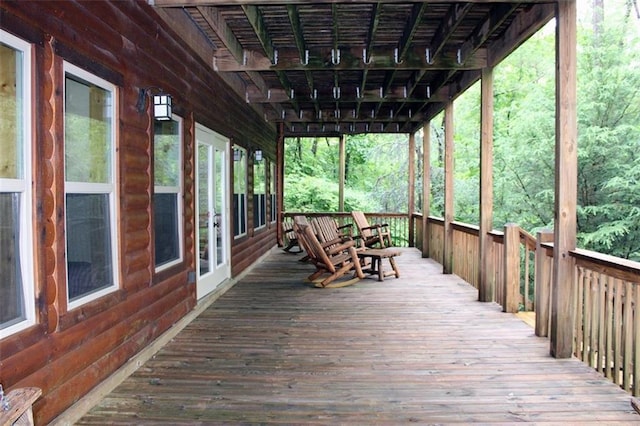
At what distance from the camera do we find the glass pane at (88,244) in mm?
2494

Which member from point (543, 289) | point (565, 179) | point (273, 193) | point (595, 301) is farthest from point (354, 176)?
point (595, 301)

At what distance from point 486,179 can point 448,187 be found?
1.69m

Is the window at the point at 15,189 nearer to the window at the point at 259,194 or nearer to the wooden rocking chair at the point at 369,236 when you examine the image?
the window at the point at 259,194

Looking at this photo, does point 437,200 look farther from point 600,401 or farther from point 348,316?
point 600,401

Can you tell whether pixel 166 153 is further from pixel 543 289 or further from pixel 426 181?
pixel 426 181

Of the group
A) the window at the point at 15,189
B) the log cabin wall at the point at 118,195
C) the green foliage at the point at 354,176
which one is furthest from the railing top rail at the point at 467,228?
the green foliage at the point at 354,176

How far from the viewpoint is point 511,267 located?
4621 millimetres

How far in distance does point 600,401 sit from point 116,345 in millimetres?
3048

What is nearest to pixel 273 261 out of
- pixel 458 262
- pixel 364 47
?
pixel 458 262

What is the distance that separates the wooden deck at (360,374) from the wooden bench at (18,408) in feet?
2.95

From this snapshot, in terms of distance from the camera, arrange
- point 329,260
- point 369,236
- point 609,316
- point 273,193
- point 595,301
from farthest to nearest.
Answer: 1. point 273,193
2. point 369,236
3. point 329,260
4. point 595,301
5. point 609,316

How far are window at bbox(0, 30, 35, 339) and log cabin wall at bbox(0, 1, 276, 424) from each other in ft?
0.14

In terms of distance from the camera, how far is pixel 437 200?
47.1 feet

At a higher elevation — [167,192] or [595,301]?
[167,192]
